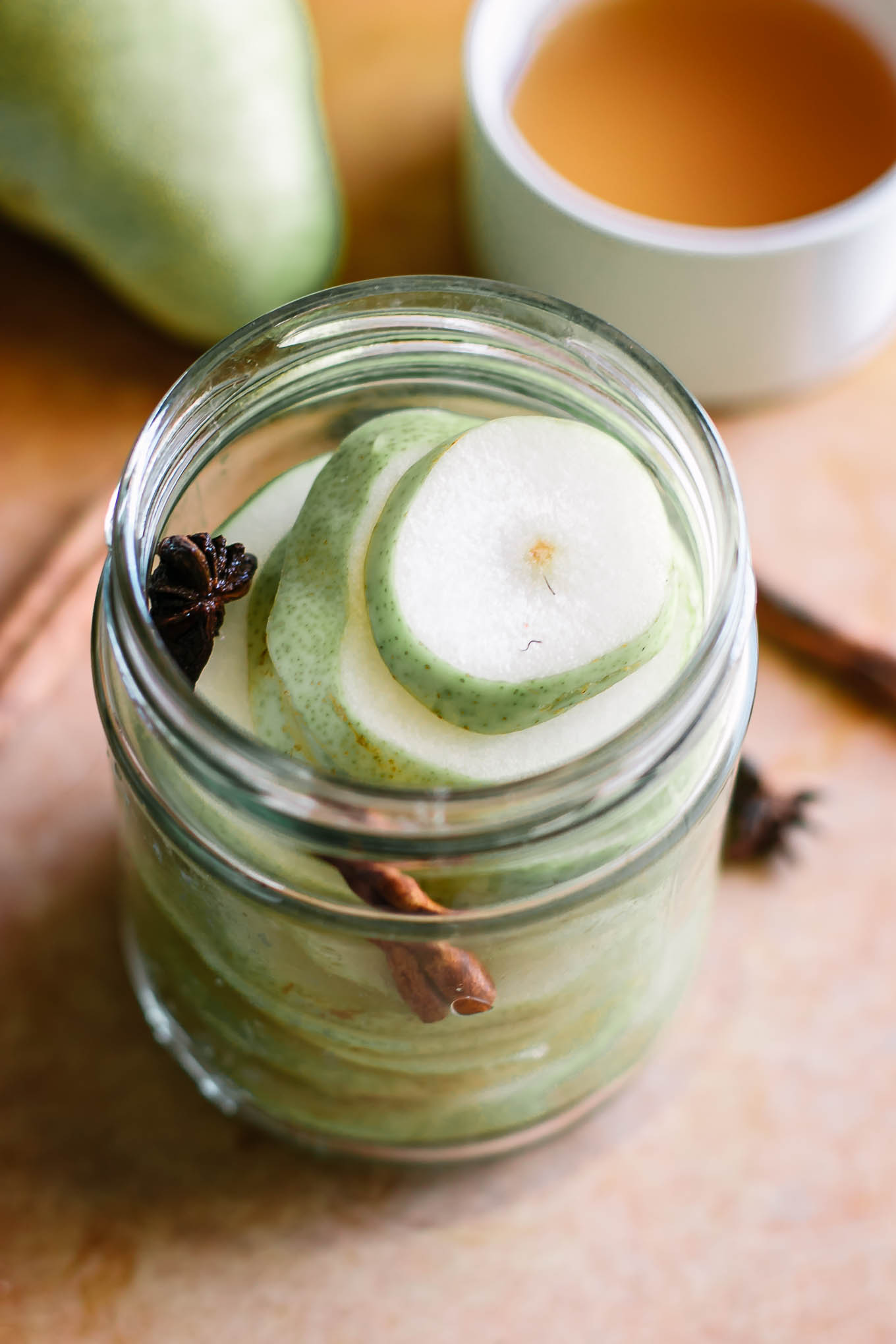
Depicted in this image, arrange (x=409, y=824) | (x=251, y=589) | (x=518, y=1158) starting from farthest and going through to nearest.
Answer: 1. (x=518, y=1158)
2. (x=251, y=589)
3. (x=409, y=824)

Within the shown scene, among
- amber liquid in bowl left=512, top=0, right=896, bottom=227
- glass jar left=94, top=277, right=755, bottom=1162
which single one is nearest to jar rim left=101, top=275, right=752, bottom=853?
glass jar left=94, top=277, right=755, bottom=1162

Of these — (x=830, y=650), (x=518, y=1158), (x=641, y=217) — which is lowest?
(x=518, y=1158)

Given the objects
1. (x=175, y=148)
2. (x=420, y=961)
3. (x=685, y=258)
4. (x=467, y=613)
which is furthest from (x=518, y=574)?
(x=175, y=148)

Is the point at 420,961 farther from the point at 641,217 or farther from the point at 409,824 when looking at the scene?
the point at 641,217

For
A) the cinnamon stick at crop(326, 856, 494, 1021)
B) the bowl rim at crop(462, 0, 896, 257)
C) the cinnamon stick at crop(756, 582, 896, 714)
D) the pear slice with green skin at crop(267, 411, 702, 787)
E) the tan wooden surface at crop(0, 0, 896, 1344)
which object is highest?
the bowl rim at crop(462, 0, 896, 257)

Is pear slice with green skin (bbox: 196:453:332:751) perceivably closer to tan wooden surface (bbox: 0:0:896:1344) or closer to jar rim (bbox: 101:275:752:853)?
jar rim (bbox: 101:275:752:853)

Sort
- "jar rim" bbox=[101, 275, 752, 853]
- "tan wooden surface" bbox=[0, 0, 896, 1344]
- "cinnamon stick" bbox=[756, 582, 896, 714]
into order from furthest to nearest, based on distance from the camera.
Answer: "cinnamon stick" bbox=[756, 582, 896, 714] → "tan wooden surface" bbox=[0, 0, 896, 1344] → "jar rim" bbox=[101, 275, 752, 853]

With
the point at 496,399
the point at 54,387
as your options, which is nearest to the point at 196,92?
the point at 54,387
